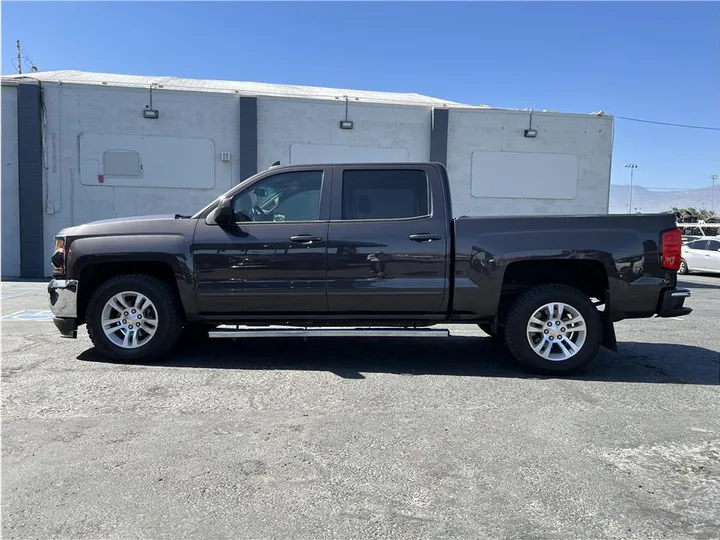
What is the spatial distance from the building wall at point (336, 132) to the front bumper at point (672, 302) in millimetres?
11333

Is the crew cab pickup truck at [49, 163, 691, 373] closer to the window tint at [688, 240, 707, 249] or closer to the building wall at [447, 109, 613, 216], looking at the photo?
the building wall at [447, 109, 613, 216]

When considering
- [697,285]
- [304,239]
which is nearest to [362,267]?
[304,239]

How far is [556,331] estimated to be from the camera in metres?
5.30

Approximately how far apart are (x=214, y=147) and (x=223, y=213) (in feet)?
35.1

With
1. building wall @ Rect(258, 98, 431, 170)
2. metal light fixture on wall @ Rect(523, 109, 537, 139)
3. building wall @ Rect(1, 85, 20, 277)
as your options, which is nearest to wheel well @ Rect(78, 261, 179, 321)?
building wall @ Rect(258, 98, 431, 170)

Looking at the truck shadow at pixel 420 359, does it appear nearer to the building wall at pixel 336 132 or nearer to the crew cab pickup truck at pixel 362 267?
the crew cab pickup truck at pixel 362 267

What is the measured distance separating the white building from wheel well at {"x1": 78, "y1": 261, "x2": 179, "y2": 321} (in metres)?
9.95

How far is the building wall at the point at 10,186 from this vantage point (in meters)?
14.7

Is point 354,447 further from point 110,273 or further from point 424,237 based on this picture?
point 110,273

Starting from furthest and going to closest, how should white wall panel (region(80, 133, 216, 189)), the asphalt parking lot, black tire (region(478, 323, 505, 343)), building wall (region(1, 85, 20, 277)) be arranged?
white wall panel (region(80, 133, 216, 189))
building wall (region(1, 85, 20, 277))
black tire (region(478, 323, 505, 343))
the asphalt parking lot

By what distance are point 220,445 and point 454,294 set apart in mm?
2680

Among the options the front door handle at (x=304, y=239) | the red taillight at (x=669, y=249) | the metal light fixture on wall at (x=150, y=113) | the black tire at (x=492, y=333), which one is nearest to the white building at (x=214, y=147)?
the metal light fixture on wall at (x=150, y=113)

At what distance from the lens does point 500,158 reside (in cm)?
1619

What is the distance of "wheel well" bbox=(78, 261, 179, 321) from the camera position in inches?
220
